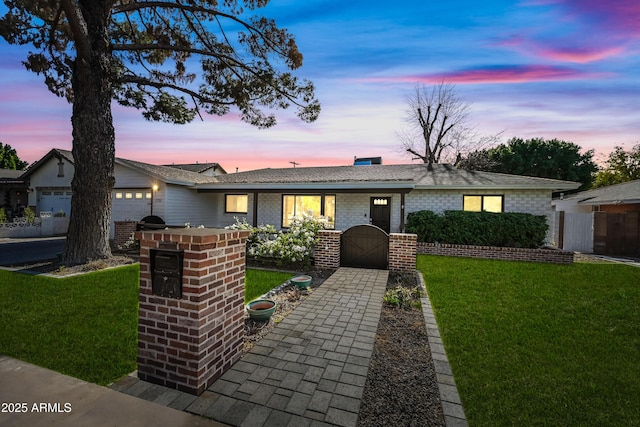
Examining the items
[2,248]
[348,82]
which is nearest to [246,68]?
[348,82]

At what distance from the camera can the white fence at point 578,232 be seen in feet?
43.3

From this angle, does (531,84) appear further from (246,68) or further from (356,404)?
(356,404)

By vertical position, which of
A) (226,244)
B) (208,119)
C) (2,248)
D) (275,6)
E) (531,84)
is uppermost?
(275,6)

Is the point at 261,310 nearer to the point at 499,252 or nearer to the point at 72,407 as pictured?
the point at 72,407

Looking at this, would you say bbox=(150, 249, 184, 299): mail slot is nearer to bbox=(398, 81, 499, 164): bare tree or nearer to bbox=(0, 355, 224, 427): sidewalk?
bbox=(0, 355, 224, 427): sidewalk

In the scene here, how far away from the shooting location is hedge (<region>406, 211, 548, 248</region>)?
10.7 meters

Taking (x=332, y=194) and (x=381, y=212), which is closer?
(x=332, y=194)

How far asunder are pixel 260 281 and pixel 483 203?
11219 mm

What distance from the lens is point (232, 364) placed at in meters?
2.94

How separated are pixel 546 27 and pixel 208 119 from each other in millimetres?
10549

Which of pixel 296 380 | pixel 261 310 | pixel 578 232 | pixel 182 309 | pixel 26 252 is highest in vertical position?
pixel 578 232

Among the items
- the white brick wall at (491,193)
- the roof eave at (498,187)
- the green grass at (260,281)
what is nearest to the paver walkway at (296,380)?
the green grass at (260,281)

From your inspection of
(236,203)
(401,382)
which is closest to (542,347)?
(401,382)

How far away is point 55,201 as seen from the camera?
1847 centimetres
